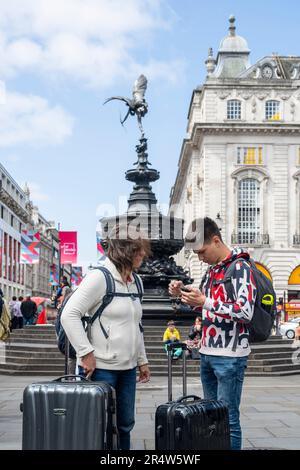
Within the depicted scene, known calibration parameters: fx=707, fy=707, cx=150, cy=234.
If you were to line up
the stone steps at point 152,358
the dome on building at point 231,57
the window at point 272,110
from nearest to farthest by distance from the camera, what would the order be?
1. the stone steps at point 152,358
2. the window at point 272,110
3. the dome on building at point 231,57

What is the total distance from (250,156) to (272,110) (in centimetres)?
397

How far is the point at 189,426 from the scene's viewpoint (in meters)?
4.25

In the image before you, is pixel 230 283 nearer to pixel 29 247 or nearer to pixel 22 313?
pixel 22 313

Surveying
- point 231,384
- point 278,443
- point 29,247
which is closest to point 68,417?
point 231,384

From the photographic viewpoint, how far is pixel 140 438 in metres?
7.10

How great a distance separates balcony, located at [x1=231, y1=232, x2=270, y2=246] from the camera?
52688 millimetres

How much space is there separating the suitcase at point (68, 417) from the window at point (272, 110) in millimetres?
51398

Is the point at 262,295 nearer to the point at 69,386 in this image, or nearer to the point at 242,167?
the point at 69,386

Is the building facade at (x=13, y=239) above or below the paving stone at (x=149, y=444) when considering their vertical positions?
above

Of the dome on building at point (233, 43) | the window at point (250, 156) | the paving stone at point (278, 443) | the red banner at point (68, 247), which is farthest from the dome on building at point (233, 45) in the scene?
the paving stone at point (278, 443)

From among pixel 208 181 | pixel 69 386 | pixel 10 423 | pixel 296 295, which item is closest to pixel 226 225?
pixel 208 181

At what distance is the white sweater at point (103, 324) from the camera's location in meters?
4.54

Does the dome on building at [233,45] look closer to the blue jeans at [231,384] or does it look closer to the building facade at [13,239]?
the building facade at [13,239]

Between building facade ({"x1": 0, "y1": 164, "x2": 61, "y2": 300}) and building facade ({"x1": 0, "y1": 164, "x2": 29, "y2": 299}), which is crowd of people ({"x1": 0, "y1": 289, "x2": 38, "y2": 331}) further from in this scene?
building facade ({"x1": 0, "y1": 164, "x2": 29, "y2": 299})
